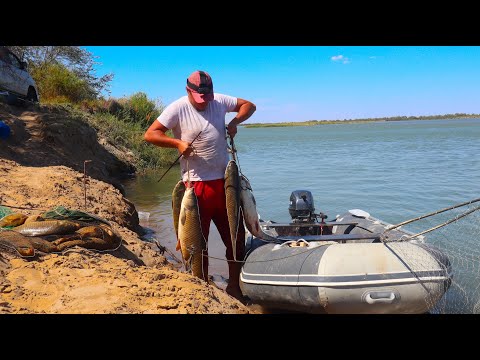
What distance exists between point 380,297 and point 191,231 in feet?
6.62

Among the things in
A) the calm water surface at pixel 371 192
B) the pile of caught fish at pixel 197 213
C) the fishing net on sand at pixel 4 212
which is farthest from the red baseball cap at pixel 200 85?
the calm water surface at pixel 371 192

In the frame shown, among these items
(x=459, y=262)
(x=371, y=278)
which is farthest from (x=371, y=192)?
(x=371, y=278)

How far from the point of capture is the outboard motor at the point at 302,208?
21.4 ft

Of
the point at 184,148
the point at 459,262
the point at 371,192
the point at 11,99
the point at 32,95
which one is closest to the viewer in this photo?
the point at 184,148

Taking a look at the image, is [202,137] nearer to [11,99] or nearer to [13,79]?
[11,99]

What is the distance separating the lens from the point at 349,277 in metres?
4.34

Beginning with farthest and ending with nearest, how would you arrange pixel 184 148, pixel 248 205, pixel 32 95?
pixel 32 95, pixel 248 205, pixel 184 148

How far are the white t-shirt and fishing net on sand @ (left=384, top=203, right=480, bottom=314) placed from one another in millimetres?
2192

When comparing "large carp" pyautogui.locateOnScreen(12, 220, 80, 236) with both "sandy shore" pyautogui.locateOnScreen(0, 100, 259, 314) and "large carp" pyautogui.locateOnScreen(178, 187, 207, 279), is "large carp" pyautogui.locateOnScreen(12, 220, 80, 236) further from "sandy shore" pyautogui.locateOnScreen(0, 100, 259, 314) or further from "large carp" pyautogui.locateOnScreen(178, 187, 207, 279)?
"large carp" pyautogui.locateOnScreen(178, 187, 207, 279)

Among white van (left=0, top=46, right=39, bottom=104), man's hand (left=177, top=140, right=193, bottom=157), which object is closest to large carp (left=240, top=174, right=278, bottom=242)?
man's hand (left=177, top=140, right=193, bottom=157)

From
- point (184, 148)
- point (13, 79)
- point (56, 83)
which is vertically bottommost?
point (184, 148)

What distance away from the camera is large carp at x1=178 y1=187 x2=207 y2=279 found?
4348mm
